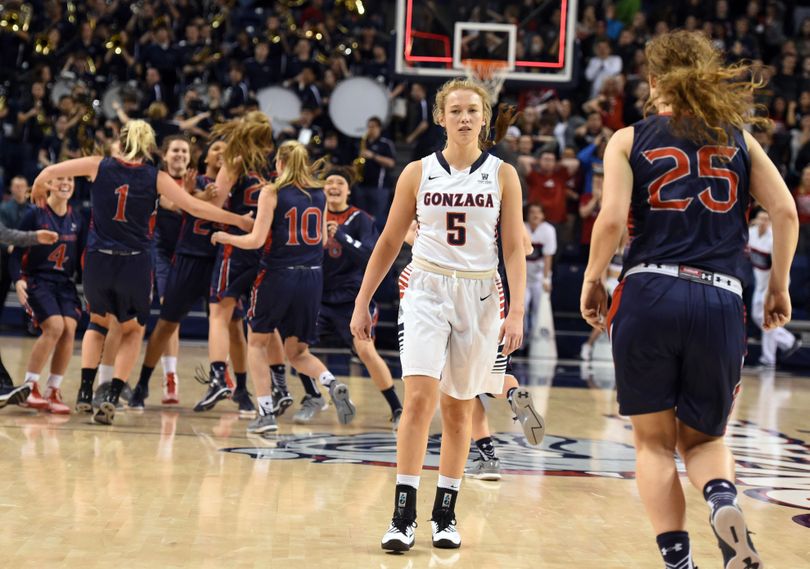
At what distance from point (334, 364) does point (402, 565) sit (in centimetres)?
768

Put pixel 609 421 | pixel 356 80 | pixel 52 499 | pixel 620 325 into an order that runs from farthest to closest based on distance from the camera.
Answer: pixel 356 80, pixel 609 421, pixel 52 499, pixel 620 325

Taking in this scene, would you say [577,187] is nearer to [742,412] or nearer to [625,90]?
[625,90]

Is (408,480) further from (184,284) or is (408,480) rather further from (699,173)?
(184,284)

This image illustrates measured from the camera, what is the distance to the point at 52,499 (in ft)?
16.7

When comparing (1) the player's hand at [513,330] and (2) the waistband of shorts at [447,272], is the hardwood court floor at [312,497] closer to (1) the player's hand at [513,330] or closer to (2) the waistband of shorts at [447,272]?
(1) the player's hand at [513,330]

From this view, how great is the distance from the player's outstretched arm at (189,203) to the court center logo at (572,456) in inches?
58.3

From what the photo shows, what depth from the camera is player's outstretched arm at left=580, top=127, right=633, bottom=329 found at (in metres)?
3.53

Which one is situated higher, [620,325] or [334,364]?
[620,325]

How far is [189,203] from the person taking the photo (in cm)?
735

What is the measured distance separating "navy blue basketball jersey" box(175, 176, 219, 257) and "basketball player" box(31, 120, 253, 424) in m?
0.80

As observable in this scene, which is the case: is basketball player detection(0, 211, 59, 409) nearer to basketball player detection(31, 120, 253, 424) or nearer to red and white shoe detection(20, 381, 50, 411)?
red and white shoe detection(20, 381, 50, 411)

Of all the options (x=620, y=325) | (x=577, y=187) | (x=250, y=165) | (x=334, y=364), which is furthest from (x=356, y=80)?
(x=620, y=325)

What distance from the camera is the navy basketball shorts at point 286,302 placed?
24.6 feet

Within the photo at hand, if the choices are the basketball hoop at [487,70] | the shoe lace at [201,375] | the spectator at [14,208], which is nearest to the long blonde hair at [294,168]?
the shoe lace at [201,375]
